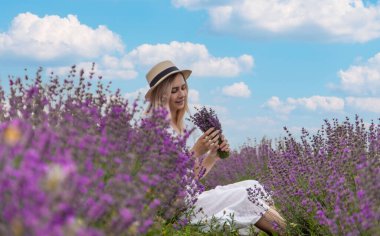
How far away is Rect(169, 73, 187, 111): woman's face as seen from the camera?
5676 millimetres

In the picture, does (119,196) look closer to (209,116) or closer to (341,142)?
(341,142)

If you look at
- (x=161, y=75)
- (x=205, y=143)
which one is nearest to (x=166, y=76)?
(x=161, y=75)

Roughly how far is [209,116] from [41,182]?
4.34m

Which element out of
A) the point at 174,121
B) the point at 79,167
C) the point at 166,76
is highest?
the point at 166,76

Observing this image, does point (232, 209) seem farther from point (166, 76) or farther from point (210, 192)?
point (166, 76)

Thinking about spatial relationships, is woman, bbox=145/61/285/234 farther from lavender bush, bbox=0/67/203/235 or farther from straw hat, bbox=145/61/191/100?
lavender bush, bbox=0/67/203/235

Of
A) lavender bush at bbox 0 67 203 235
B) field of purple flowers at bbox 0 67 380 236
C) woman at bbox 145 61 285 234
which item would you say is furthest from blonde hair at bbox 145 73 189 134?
lavender bush at bbox 0 67 203 235

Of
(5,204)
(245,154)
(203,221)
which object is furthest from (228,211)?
(245,154)

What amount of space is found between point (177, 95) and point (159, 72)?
329 millimetres

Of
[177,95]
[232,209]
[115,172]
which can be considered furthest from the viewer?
[177,95]

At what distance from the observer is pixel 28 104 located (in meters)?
2.85

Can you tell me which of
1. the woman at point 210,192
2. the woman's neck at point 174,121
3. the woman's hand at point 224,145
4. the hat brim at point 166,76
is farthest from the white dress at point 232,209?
the hat brim at point 166,76

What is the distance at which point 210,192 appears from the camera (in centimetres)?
547

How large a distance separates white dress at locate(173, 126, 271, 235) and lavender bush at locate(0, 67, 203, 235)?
1753mm
